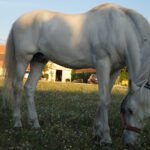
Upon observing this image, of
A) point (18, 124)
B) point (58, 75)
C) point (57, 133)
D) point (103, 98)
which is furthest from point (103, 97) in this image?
point (58, 75)

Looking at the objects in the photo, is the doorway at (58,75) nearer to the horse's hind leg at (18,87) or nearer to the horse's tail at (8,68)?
the horse's tail at (8,68)

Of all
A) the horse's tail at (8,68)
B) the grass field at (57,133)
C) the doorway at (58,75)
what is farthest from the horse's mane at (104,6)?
the doorway at (58,75)

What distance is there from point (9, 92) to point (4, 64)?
0.63 meters

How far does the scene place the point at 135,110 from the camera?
6.81m

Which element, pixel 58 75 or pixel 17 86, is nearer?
pixel 17 86

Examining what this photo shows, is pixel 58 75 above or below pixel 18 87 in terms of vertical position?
above

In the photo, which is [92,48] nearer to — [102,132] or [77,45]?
[77,45]

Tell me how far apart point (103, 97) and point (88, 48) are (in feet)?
3.24

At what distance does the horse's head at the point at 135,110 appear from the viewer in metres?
6.75

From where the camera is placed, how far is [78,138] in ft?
24.7

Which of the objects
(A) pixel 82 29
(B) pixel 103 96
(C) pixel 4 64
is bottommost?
(B) pixel 103 96

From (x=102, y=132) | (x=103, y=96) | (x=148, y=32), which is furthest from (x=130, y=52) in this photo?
(x=102, y=132)

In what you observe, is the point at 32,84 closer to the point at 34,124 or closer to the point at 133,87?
the point at 34,124

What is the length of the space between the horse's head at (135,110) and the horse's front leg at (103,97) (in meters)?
0.70
